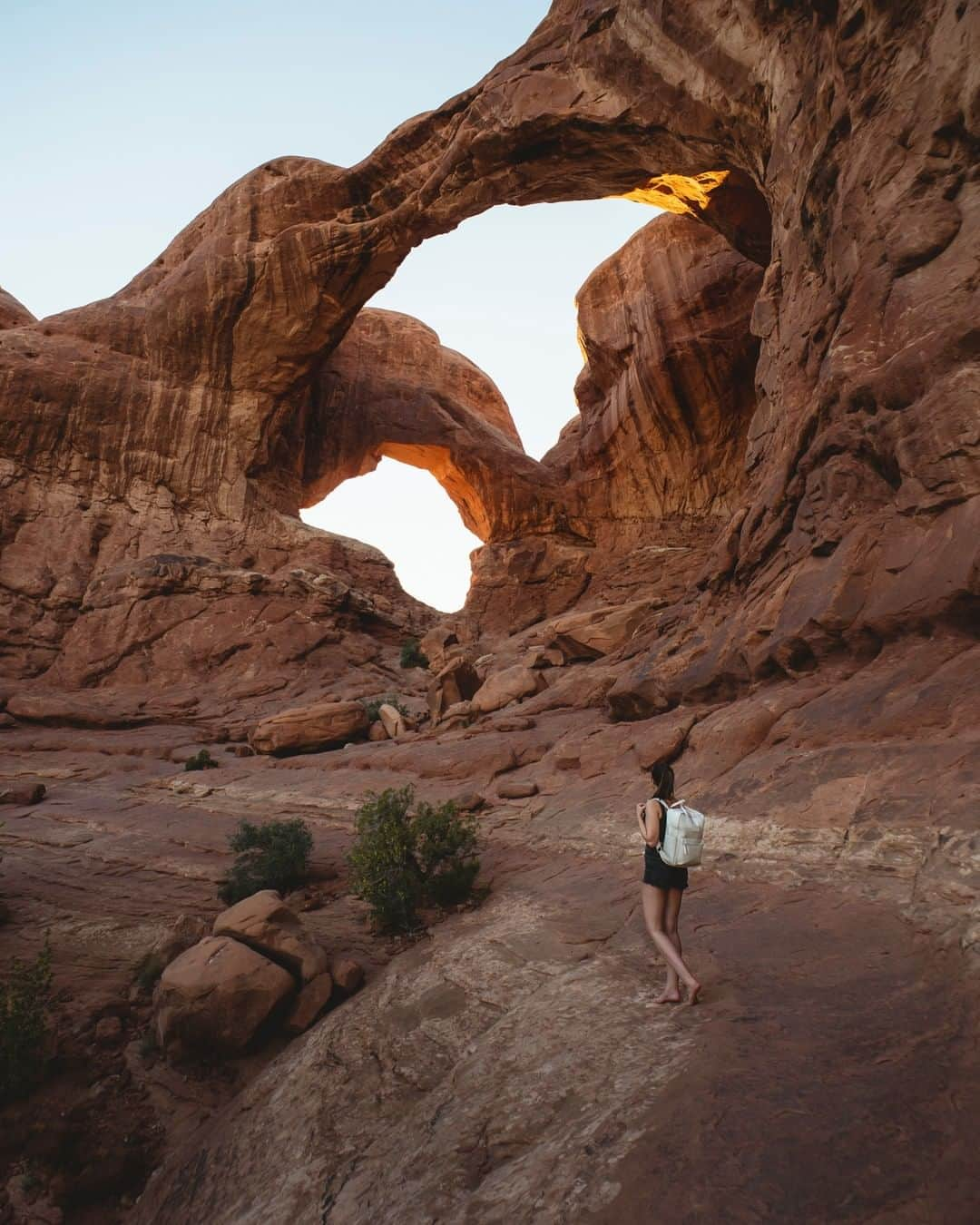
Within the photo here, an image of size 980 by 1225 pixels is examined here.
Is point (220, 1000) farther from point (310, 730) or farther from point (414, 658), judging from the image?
point (414, 658)

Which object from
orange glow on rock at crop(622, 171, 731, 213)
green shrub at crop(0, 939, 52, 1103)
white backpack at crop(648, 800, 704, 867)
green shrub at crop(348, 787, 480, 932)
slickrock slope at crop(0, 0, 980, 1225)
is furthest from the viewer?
orange glow on rock at crop(622, 171, 731, 213)

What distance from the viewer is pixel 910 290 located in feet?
33.7

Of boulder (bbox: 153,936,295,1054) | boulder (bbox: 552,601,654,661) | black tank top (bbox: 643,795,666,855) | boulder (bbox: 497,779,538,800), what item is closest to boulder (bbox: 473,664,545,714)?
boulder (bbox: 552,601,654,661)

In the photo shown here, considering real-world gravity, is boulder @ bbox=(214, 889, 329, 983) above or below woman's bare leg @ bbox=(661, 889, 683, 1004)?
below

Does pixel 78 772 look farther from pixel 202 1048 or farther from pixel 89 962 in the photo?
pixel 202 1048

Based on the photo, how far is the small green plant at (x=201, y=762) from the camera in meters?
19.0

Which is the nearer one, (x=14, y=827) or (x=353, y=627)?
(x=14, y=827)

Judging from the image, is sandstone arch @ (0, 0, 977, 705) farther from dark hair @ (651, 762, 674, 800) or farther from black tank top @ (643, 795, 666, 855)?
black tank top @ (643, 795, 666, 855)

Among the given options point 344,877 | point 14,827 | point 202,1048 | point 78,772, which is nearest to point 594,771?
point 344,877

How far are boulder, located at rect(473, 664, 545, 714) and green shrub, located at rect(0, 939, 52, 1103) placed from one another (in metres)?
12.7

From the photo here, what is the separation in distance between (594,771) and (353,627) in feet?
62.5

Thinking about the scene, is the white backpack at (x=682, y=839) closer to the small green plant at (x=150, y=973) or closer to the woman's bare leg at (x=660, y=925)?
the woman's bare leg at (x=660, y=925)

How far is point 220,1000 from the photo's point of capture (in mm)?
6730

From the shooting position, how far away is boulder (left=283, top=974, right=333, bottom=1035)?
7.03 metres
